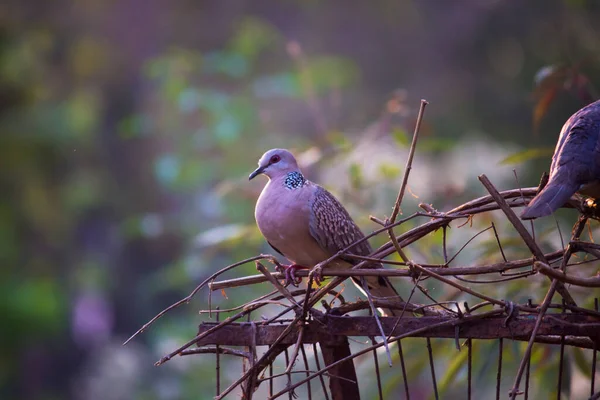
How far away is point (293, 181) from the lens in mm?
1961

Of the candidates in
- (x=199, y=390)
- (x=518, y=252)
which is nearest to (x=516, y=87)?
(x=518, y=252)

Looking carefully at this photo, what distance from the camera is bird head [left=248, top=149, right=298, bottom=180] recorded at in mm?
2031

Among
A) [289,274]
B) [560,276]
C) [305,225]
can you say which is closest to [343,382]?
[289,274]

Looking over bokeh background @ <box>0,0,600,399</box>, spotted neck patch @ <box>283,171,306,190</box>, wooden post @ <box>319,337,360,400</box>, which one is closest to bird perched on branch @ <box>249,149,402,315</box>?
spotted neck patch @ <box>283,171,306,190</box>

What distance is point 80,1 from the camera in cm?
652

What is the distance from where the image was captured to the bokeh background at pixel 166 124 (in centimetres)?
497

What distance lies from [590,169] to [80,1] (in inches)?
234

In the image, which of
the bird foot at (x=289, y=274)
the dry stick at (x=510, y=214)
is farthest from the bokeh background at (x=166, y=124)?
the dry stick at (x=510, y=214)

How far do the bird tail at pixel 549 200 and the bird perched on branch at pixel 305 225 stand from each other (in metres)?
0.60

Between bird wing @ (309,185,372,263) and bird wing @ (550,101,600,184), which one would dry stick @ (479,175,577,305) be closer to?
bird wing @ (550,101,600,184)

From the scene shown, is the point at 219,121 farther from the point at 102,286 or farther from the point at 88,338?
the point at 88,338

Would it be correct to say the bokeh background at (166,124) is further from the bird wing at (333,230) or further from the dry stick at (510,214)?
the dry stick at (510,214)

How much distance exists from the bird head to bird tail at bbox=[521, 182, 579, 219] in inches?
34.6

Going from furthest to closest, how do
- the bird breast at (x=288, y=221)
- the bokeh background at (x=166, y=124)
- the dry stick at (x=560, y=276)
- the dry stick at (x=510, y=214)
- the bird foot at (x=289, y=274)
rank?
the bokeh background at (x=166, y=124), the bird breast at (x=288, y=221), the bird foot at (x=289, y=274), the dry stick at (x=510, y=214), the dry stick at (x=560, y=276)
